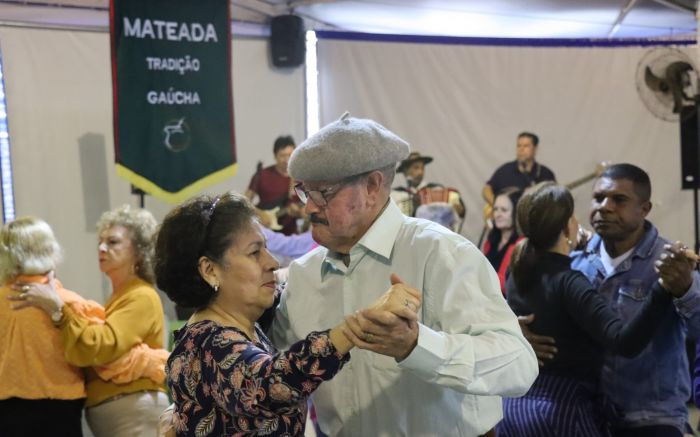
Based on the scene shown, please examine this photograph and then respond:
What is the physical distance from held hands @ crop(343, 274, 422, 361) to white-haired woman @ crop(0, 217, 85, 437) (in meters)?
2.58

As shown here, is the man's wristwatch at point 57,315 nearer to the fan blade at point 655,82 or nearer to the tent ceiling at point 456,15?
the tent ceiling at point 456,15

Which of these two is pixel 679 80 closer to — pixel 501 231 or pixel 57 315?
pixel 501 231

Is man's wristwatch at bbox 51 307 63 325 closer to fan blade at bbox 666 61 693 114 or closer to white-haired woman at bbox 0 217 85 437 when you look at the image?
white-haired woman at bbox 0 217 85 437

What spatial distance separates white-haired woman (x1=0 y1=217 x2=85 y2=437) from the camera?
12.4 feet

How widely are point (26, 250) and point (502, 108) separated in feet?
13.4

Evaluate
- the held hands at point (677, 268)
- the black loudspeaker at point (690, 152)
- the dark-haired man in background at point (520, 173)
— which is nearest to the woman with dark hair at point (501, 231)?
the dark-haired man in background at point (520, 173)

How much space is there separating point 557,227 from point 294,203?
308 cm

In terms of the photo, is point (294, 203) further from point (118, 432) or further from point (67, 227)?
point (118, 432)

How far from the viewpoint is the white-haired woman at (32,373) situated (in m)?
3.78

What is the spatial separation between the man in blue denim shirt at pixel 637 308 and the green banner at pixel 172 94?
236 centimetres

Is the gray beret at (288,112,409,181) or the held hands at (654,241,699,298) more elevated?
the gray beret at (288,112,409,181)

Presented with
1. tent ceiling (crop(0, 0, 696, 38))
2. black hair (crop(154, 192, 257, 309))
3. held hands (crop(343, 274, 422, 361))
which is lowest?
held hands (crop(343, 274, 422, 361))

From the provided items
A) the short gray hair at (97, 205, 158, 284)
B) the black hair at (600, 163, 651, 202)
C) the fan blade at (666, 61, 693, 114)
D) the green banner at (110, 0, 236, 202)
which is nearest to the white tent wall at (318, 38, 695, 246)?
the fan blade at (666, 61, 693, 114)

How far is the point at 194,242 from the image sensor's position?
1968mm
